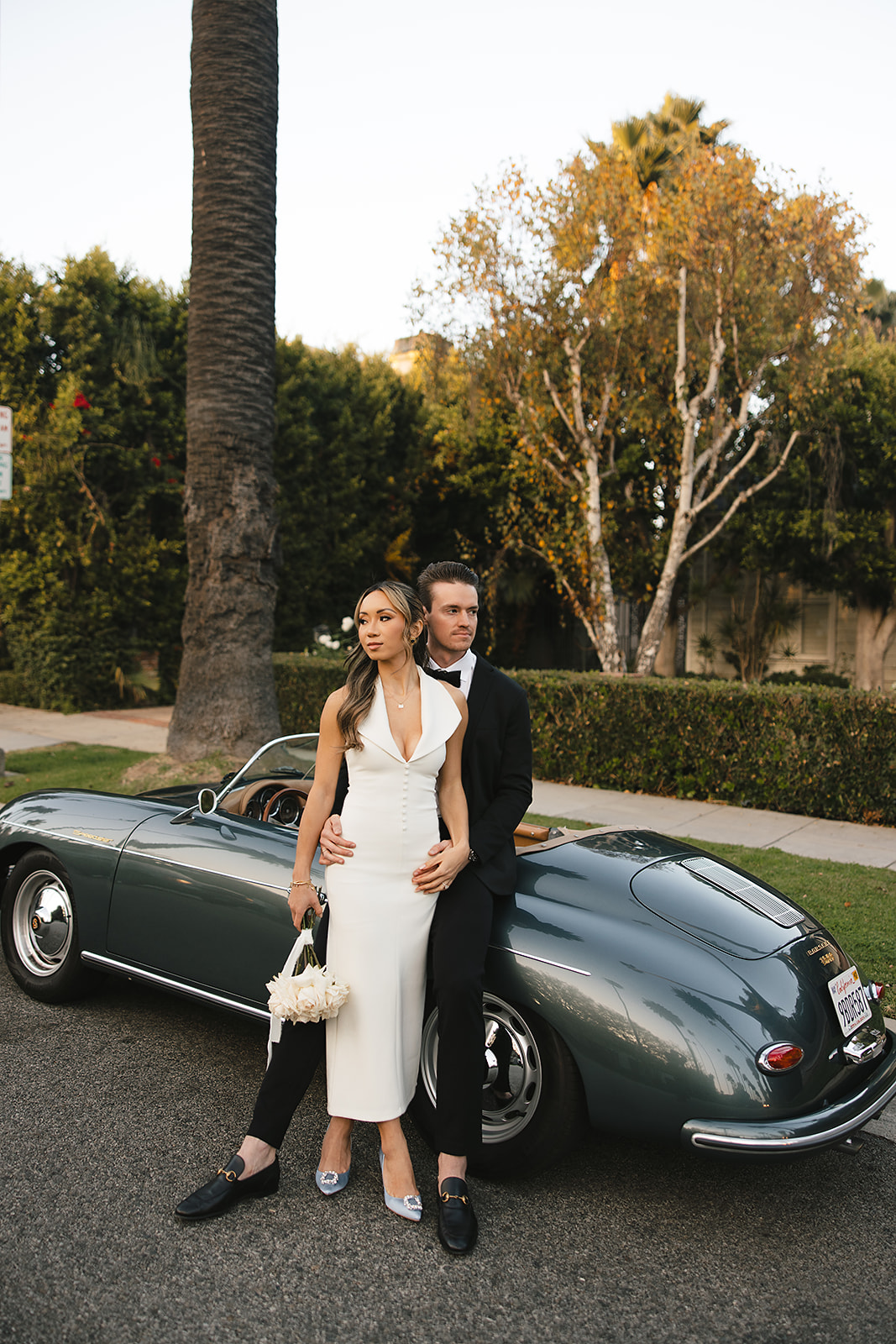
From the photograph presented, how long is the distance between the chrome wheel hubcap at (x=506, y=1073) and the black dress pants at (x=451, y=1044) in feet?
0.34

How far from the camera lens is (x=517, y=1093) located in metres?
3.01

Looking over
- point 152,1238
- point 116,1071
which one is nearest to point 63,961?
point 116,1071

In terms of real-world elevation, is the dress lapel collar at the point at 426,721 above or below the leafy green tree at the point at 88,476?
below

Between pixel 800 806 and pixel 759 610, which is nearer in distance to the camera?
pixel 800 806

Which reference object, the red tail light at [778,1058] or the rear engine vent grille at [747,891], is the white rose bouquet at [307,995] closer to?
the red tail light at [778,1058]

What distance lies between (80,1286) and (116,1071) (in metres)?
1.27

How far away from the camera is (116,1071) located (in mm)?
3734

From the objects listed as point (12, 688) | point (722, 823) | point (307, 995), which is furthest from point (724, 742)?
point (12, 688)

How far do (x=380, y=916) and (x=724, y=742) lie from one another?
649cm

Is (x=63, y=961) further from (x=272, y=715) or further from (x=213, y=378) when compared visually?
(x=213, y=378)

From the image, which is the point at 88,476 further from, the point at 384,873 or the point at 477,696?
the point at 384,873

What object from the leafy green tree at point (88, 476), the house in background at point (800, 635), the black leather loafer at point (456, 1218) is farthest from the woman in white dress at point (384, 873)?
the house in background at point (800, 635)

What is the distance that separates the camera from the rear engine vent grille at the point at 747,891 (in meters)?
3.20

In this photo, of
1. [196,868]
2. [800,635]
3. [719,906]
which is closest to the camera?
[719,906]
